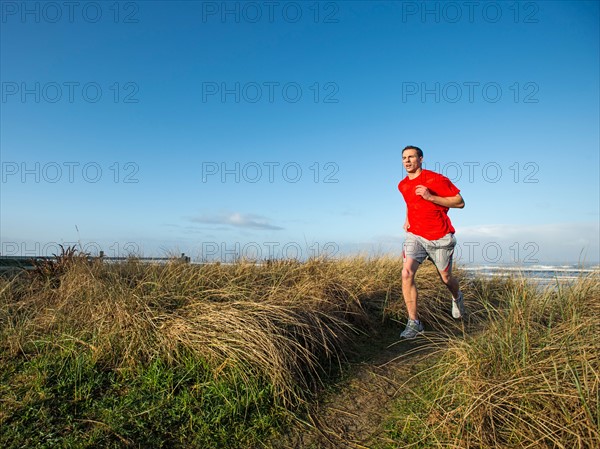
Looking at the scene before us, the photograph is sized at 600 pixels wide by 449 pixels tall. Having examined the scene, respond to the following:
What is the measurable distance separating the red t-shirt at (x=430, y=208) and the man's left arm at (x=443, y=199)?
79 mm

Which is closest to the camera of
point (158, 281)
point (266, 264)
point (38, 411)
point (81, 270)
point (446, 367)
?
point (38, 411)

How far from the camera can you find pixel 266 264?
6.98m

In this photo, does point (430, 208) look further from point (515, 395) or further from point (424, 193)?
point (515, 395)

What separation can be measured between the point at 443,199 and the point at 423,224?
41cm

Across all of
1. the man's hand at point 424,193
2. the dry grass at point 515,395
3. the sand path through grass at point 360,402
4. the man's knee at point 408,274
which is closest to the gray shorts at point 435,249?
the man's knee at point 408,274

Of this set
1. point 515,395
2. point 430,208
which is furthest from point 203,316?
point 430,208

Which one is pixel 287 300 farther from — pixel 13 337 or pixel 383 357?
pixel 13 337

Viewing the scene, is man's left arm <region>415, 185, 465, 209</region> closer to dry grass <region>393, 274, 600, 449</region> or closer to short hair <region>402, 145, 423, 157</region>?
short hair <region>402, 145, 423, 157</region>

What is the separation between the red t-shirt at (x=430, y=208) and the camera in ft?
17.0

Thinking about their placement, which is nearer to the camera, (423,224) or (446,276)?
(423,224)

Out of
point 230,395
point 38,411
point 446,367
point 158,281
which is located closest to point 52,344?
point 38,411

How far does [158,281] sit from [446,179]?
11.7 feet

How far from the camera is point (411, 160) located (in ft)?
17.6

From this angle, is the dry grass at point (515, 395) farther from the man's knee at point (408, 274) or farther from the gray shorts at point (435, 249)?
the gray shorts at point (435, 249)
